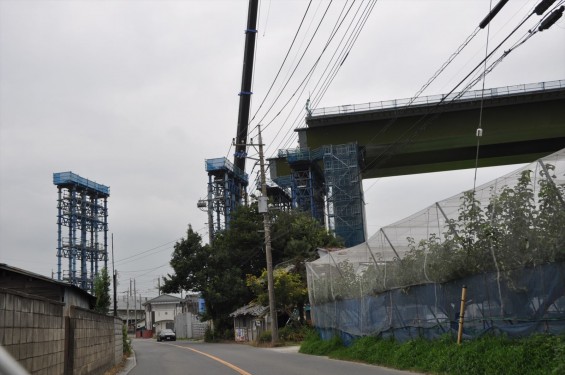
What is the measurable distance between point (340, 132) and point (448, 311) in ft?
97.7

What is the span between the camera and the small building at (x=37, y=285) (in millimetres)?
15453

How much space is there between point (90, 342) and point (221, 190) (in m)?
55.8

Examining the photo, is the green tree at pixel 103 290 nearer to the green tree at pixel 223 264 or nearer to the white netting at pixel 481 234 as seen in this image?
the green tree at pixel 223 264

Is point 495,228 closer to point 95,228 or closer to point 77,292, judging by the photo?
point 77,292

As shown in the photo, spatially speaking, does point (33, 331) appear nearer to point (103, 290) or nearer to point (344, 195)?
point (103, 290)

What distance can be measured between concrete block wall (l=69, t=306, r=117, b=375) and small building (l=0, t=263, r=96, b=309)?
81cm

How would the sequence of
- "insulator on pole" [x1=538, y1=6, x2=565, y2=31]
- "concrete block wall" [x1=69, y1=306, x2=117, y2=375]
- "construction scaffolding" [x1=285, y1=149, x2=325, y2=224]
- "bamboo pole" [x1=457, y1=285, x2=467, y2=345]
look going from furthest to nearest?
"construction scaffolding" [x1=285, y1=149, x2=325, y2=224], "bamboo pole" [x1=457, y1=285, x2=467, y2=345], "concrete block wall" [x1=69, y1=306, x2=117, y2=375], "insulator on pole" [x1=538, y1=6, x2=565, y2=31]

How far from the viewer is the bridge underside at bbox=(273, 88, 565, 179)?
3612 centimetres

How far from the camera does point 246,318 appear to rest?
159ft

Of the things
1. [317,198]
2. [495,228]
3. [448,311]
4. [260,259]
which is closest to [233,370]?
[448,311]

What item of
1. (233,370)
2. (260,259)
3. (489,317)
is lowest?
(233,370)

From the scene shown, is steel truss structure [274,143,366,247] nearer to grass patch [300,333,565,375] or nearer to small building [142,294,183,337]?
grass patch [300,333,565,375]

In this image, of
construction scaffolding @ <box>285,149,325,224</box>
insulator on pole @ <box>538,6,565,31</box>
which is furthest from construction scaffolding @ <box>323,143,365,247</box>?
insulator on pole @ <box>538,6,565,31</box>

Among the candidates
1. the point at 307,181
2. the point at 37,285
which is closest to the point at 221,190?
the point at 307,181
